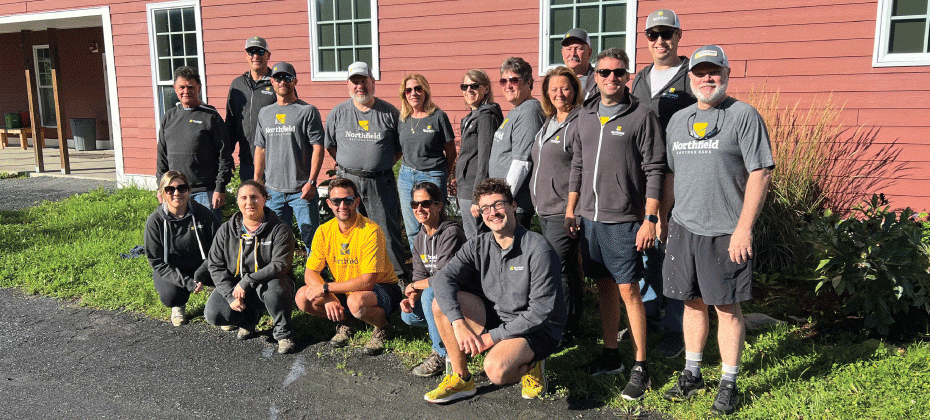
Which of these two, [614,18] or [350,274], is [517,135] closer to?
[350,274]

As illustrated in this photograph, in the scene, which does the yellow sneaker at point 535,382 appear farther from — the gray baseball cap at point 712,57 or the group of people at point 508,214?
the gray baseball cap at point 712,57

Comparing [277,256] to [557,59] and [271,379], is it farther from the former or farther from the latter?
[557,59]

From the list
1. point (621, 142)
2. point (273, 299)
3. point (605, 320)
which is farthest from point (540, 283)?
point (273, 299)

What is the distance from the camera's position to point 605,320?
12.9 feet

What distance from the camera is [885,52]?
617 centimetres

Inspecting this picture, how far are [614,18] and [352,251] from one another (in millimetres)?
4404

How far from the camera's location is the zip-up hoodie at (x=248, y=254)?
4699mm

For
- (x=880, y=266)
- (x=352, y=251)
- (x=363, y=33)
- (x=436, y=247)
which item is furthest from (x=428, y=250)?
(x=363, y=33)

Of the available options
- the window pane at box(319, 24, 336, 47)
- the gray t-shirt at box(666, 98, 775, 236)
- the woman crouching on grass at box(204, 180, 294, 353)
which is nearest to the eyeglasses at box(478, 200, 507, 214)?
the gray t-shirt at box(666, 98, 775, 236)

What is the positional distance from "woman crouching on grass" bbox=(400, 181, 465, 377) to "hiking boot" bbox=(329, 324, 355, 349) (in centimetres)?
51

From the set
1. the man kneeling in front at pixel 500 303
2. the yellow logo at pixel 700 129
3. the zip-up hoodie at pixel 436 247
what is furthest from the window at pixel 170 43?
the yellow logo at pixel 700 129

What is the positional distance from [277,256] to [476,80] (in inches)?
71.7

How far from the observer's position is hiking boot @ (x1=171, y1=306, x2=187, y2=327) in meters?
5.12

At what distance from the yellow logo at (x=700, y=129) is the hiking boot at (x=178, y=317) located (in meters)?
3.92
